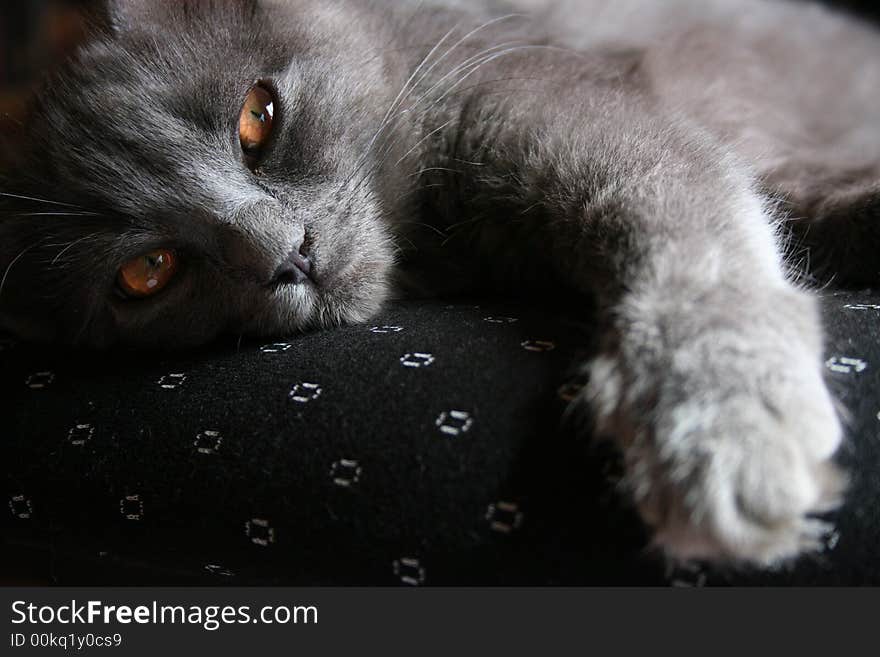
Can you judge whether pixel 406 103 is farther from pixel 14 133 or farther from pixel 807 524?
pixel 807 524

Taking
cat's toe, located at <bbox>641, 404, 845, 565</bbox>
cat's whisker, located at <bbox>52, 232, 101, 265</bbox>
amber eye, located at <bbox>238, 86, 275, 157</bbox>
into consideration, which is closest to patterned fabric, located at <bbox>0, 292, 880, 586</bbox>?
cat's toe, located at <bbox>641, 404, 845, 565</bbox>

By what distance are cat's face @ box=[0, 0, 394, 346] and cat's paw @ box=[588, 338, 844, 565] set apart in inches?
20.6

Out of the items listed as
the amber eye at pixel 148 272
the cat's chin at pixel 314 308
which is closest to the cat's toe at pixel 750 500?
the cat's chin at pixel 314 308

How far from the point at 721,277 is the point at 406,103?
2.04ft

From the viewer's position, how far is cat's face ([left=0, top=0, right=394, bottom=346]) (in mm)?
1094

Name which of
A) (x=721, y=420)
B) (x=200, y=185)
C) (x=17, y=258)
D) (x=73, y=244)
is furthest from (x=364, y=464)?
(x=17, y=258)

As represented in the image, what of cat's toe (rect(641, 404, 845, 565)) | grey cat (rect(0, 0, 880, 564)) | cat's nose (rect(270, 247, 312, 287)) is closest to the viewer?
cat's toe (rect(641, 404, 845, 565))

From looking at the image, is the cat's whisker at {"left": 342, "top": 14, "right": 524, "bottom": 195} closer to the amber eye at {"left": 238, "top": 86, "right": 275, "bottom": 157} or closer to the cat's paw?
the amber eye at {"left": 238, "top": 86, "right": 275, "bottom": 157}

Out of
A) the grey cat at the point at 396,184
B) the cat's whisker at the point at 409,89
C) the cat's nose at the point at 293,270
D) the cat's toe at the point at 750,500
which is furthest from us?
the cat's whisker at the point at 409,89

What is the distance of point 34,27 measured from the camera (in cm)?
317

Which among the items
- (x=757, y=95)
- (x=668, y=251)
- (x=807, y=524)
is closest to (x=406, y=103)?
(x=668, y=251)

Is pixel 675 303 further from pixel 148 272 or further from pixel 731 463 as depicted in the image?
pixel 148 272

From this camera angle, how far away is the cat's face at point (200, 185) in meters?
1.09

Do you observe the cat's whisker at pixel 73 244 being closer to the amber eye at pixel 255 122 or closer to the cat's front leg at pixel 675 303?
the amber eye at pixel 255 122
